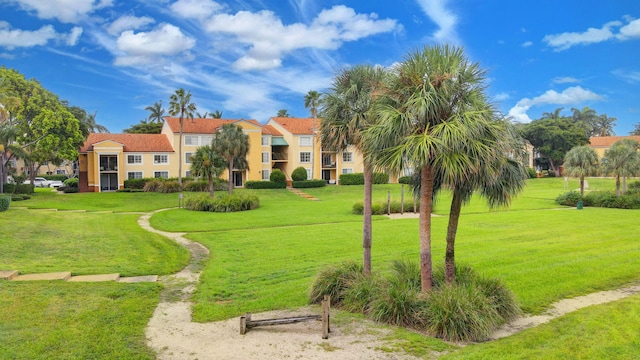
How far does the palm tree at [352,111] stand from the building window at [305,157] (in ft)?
157

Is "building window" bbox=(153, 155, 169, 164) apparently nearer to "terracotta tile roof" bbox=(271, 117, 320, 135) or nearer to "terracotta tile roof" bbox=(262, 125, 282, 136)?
"terracotta tile roof" bbox=(262, 125, 282, 136)

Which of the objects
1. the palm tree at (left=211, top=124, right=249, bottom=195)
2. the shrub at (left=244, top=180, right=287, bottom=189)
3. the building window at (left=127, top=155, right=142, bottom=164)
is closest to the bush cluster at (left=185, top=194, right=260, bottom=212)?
the palm tree at (left=211, top=124, right=249, bottom=195)

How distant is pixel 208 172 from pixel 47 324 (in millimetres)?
28535

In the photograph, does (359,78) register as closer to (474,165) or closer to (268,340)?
(474,165)

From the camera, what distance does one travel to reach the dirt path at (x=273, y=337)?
7172 millimetres

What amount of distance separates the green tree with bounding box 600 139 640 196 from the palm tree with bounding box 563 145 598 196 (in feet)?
2.96

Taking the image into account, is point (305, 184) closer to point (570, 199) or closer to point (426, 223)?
point (570, 199)

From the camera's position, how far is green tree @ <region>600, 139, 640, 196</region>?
35812mm

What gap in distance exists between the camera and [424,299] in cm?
884

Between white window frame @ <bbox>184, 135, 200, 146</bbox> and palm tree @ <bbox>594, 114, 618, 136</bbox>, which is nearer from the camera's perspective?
white window frame @ <bbox>184, 135, 200, 146</bbox>

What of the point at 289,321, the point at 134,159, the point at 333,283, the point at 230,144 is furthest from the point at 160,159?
the point at 289,321

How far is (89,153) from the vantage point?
4988cm

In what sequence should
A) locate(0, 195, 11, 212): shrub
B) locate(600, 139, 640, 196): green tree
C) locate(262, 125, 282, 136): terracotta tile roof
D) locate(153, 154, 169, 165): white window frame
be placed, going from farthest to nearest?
locate(262, 125, 282, 136): terracotta tile roof < locate(153, 154, 169, 165): white window frame < locate(600, 139, 640, 196): green tree < locate(0, 195, 11, 212): shrub

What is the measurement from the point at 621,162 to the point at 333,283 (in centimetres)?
3652
